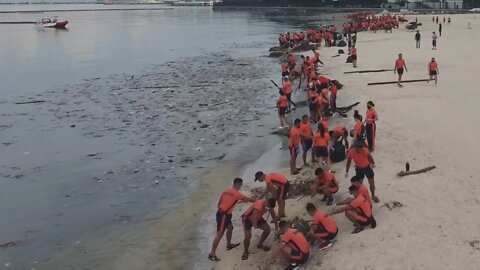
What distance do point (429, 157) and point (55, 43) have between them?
73.4m

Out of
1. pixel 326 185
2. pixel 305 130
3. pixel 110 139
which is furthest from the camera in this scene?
pixel 110 139

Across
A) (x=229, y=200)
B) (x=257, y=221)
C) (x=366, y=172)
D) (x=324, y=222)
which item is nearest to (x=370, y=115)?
(x=366, y=172)

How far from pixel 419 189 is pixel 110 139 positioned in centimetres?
1432

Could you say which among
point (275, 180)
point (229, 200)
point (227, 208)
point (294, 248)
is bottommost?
point (294, 248)

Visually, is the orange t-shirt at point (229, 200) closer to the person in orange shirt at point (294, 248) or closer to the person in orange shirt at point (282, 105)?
the person in orange shirt at point (294, 248)

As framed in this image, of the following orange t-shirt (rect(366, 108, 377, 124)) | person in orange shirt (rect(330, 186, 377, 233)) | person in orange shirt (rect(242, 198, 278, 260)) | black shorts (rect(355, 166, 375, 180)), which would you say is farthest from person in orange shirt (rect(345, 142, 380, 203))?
orange t-shirt (rect(366, 108, 377, 124))

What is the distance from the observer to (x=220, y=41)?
7419 centimetres

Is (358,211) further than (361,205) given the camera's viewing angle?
Yes

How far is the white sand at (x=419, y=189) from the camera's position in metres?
10.6

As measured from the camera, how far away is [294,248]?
10.5 metres

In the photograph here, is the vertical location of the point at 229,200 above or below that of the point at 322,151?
below

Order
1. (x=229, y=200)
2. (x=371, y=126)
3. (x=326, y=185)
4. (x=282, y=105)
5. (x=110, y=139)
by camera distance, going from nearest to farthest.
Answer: (x=229, y=200), (x=326, y=185), (x=371, y=126), (x=282, y=105), (x=110, y=139)

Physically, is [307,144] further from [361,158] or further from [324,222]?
[324,222]

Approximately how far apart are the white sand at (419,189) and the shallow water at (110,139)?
3600 millimetres
